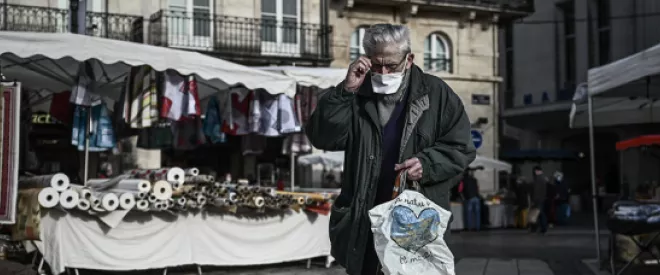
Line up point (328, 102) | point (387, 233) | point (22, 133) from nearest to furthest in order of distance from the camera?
point (387, 233) < point (328, 102) < point (22, 133)

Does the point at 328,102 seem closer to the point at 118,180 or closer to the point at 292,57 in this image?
the point at 118,180

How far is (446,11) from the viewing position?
25.9 metres

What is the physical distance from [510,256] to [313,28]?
12.0 metres

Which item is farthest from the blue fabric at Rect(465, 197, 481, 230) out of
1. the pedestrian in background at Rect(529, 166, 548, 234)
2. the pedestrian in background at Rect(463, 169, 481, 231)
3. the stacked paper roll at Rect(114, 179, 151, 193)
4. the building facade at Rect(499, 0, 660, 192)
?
the stacked paper roll at Rect(114, 179, 151, 193)

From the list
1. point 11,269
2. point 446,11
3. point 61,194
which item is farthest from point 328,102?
point 446,11

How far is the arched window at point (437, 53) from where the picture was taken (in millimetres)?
25844

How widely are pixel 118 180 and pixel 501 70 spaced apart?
29.5 m

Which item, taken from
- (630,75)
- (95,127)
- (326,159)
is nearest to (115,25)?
(326,159)

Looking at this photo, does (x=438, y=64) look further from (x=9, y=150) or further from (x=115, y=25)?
(x=9, y=150)

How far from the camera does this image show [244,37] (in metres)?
22.4

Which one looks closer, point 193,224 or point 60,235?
point 60,235

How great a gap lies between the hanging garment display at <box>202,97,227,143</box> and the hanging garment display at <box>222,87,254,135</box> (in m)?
0.22

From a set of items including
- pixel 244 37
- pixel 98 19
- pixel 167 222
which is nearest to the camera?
pixel 167 222

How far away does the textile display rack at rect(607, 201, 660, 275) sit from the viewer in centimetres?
895
